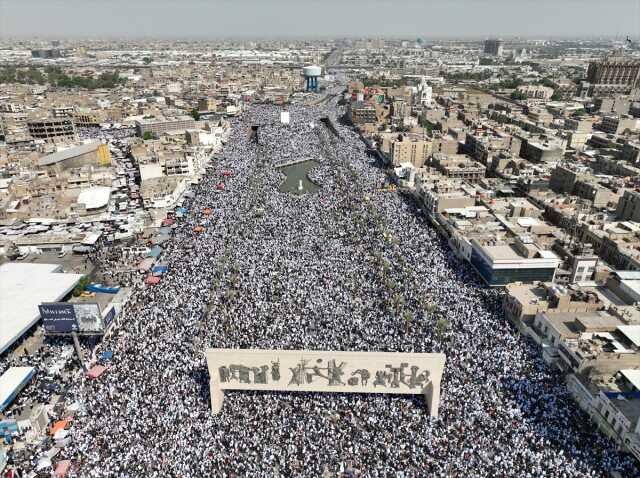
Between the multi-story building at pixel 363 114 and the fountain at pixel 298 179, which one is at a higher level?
the multi-story building at pixel 363 114

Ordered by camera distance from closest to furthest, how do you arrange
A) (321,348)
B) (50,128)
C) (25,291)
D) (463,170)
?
(321,348), (25,291), (463,170), (50,128)

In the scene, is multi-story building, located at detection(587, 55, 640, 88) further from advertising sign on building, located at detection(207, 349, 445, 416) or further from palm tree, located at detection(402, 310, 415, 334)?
advertising sign on building, located at detection(207, 349, 445, 416)

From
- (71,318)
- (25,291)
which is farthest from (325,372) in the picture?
(25,291)

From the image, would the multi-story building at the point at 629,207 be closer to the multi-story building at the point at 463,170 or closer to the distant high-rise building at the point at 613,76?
the multi-story building at the point at 463,170

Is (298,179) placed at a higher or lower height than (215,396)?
lower

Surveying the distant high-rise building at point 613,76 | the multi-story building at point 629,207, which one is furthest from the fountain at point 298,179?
the distant high-rise building at point 613,76

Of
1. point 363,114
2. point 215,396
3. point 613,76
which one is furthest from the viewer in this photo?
point 613,76

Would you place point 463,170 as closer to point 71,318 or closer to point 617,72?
point 71,318

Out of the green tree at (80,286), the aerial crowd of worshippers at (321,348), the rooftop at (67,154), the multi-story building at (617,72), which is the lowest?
the green tree at (80,286)

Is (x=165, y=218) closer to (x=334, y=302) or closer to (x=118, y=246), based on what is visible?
(x=118, y=246)

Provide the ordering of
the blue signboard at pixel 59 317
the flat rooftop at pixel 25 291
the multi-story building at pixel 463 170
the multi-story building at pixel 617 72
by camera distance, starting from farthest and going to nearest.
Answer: the multi-story building at pixel 617 72 → the multi-story building at pixel 463 170 → the flat rooftop at pixel 25 291 → the blue signboard at pixel 59 317
